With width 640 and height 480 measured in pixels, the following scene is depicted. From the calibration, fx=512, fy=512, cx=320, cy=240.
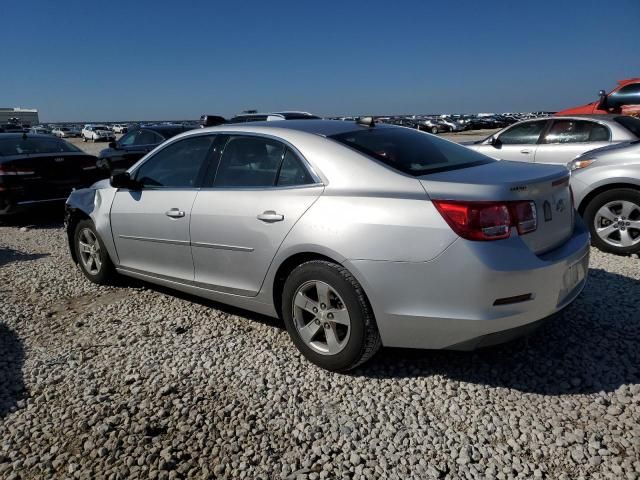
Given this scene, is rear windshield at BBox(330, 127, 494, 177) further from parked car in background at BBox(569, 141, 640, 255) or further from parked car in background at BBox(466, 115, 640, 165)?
parked car in background at BBox(466, 115, 640, 165)

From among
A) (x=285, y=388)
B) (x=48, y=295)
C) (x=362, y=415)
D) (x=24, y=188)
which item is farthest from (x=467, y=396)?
(x=24, y=188)

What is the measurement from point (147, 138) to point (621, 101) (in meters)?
12.4

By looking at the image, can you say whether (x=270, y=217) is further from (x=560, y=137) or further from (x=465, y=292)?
(x=560, y=137)

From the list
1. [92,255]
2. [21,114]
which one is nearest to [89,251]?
[92,255]

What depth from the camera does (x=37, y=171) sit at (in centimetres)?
789

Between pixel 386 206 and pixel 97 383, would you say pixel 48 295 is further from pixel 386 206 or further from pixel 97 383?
pixel 386 206

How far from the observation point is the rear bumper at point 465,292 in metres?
2.59

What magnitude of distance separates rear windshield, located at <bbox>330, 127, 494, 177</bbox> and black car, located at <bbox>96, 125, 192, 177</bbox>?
27.7 feet

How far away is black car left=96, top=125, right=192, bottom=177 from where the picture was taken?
11172 millimetres

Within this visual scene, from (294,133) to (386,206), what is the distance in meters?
1.00

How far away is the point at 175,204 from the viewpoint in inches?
154

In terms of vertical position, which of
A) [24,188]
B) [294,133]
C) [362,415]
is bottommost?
[362,415]

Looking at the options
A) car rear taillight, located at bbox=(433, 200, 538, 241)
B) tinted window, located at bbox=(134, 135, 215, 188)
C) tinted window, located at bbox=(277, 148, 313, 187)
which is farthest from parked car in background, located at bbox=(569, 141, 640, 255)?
tinted window, located at bbox=(134, 135, 215, 188)

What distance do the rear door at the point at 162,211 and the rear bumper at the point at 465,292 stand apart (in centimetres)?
163
